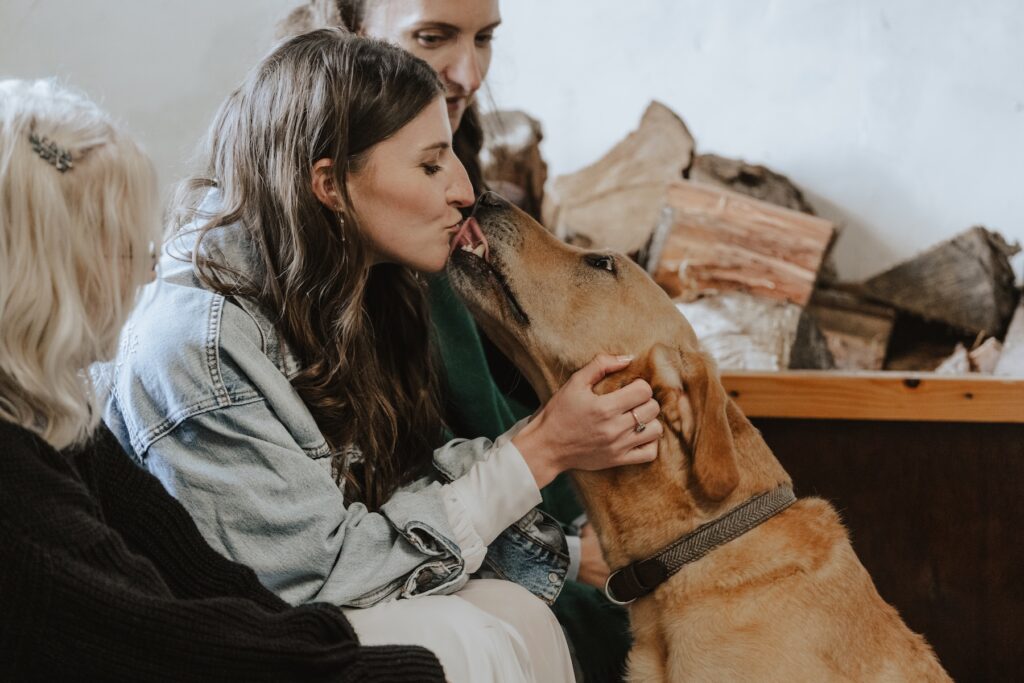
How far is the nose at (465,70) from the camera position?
2.44m

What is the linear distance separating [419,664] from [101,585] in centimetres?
44

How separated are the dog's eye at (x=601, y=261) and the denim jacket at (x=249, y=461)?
1.90 ft

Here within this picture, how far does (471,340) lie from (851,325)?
156cm

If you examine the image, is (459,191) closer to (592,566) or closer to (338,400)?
(338,400)

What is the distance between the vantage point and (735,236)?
10.4ft

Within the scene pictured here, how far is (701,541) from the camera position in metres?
1.77

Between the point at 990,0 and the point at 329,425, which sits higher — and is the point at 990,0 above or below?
above

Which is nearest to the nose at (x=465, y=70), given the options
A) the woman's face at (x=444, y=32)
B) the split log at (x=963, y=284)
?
the woman's face at (x=444, y=32)

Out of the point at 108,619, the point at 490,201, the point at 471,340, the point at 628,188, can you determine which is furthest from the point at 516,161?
the point at 108,619

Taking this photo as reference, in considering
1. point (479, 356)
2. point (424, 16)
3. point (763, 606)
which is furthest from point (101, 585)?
point (424, 16)

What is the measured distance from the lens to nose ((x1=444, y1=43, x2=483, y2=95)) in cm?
244

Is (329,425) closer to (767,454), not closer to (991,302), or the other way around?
(767,454)

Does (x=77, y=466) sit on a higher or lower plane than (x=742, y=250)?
higher

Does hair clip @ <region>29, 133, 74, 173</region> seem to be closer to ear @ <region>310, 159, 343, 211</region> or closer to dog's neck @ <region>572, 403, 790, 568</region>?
ear @ <region>310, 159, 343, 211</region>
